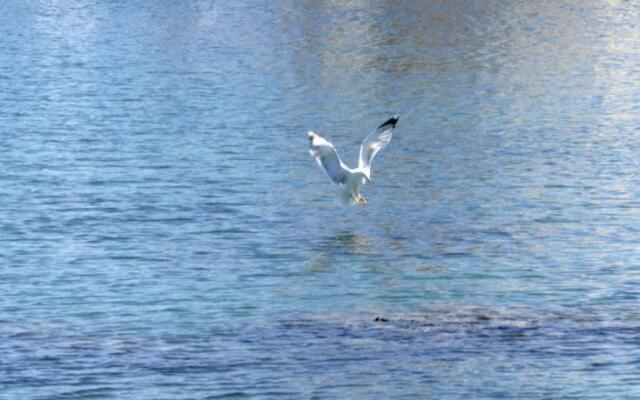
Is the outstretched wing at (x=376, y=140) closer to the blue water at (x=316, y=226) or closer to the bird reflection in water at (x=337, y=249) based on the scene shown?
the bird reflection in water at (x=337, y=249)

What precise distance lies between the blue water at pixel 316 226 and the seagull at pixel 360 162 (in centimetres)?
86

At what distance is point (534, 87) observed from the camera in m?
39.2

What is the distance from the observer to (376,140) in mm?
21766

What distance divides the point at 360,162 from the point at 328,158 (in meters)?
0.50

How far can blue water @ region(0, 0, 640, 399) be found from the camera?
53.6 ft

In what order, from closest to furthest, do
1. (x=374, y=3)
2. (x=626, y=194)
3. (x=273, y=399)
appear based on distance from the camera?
(x=273, y=399) < (x=626, y=194) < (x=374, y=3)

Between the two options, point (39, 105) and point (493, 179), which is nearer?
point (493, 179)

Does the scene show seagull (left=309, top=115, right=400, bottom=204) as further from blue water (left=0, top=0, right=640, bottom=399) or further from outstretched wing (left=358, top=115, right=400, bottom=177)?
blue water (left=0, top=0, right=640, bottom=399)

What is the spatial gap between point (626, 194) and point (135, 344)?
37.2 feet

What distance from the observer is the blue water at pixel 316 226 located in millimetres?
16344

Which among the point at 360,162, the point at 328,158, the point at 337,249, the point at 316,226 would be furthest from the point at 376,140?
the point at 316,226

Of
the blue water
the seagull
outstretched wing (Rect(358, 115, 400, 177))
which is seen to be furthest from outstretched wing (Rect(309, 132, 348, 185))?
the blue water

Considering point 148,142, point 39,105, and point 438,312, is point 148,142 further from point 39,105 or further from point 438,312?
point 438,312

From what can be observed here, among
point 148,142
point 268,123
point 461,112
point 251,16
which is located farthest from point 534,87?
point 251,16
